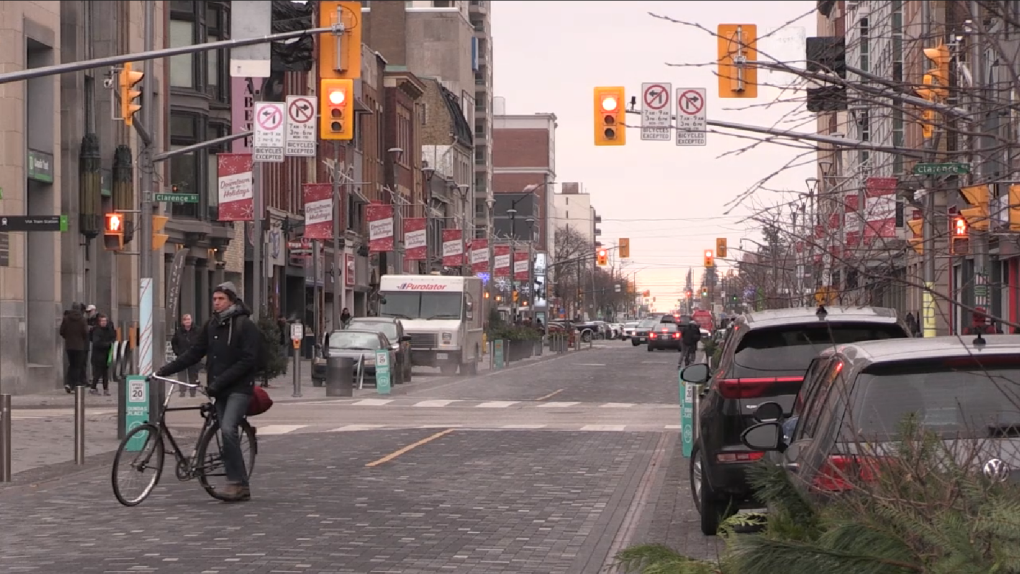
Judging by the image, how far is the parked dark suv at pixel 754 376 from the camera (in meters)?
11.8

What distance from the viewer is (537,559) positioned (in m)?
11.2

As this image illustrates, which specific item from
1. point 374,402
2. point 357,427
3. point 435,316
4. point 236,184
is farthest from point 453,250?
point 357,427

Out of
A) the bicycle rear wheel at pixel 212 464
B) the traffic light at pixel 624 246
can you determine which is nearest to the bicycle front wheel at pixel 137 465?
the bicycle rear wheel at pixel 212 464

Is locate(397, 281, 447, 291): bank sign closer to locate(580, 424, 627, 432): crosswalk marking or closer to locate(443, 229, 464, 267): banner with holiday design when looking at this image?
→ locate(443, 229, 464, 267): banner with holiday design

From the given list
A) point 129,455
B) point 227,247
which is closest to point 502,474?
point 129,455

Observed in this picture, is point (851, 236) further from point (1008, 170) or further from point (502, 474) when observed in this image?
point (1008, 170)

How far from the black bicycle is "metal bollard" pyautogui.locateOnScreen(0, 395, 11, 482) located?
259 centimetres

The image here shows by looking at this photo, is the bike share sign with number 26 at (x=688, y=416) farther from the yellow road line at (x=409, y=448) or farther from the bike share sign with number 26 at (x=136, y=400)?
the bike share sign with number 26 at (x=136, y=400)

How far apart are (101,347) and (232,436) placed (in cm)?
2229

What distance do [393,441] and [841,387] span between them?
1543 centimetres

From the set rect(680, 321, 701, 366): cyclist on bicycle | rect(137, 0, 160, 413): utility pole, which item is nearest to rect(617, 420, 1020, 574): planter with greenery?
rect(137, 0, 160, 413): utility pole

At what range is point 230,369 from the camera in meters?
14.5

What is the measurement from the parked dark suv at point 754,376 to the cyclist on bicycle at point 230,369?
430 centimetres

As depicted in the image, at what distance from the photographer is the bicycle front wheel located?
14.2m
